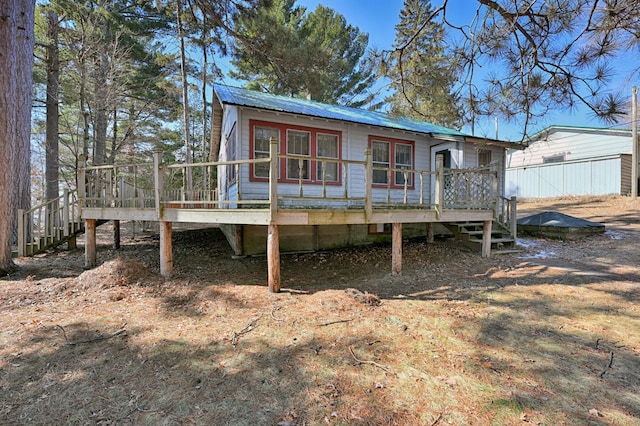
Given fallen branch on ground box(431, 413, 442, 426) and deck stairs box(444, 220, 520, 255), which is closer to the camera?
fallen branch on ground box(431, 413, 442, 426)

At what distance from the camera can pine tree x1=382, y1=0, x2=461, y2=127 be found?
5.79 m

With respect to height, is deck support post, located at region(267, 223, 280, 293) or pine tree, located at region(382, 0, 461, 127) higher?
pine tree, located at region(382, 0, 461, 127)

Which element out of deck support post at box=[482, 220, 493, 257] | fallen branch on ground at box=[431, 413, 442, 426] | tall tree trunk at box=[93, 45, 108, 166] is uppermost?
tall tree trunk at box=[93, 45, 108, 166]

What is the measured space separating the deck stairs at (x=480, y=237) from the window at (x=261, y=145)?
18.1 ft

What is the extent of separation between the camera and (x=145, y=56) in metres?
17.0

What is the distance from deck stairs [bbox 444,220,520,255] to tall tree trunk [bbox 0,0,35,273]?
35.5 feet

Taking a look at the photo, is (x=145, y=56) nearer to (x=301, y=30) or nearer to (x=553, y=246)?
(x=301, y=30)

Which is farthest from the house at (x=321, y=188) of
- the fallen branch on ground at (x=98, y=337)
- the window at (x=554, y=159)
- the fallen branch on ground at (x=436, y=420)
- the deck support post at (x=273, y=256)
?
the window at (x=554, y=159)

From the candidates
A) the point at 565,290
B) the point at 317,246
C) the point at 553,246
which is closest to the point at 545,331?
the point at 565,290

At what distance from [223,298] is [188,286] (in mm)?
998

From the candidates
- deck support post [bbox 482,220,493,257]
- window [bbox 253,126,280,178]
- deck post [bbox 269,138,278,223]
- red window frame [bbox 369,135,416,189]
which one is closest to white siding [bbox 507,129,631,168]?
red window frame [bbox 369,135,416,189]

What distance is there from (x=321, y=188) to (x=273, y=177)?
4.30 meters

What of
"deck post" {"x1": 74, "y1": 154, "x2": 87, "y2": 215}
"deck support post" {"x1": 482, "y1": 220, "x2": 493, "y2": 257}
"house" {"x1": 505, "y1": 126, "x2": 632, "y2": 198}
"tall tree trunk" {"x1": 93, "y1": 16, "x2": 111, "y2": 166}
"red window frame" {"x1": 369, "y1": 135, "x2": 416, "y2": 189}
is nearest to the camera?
"deck post" {"x1": 74, "y1": 154, "x2": 87, "y2": 215}

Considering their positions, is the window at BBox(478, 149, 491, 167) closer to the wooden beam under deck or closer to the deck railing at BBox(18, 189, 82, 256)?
the wooden beam under deck
